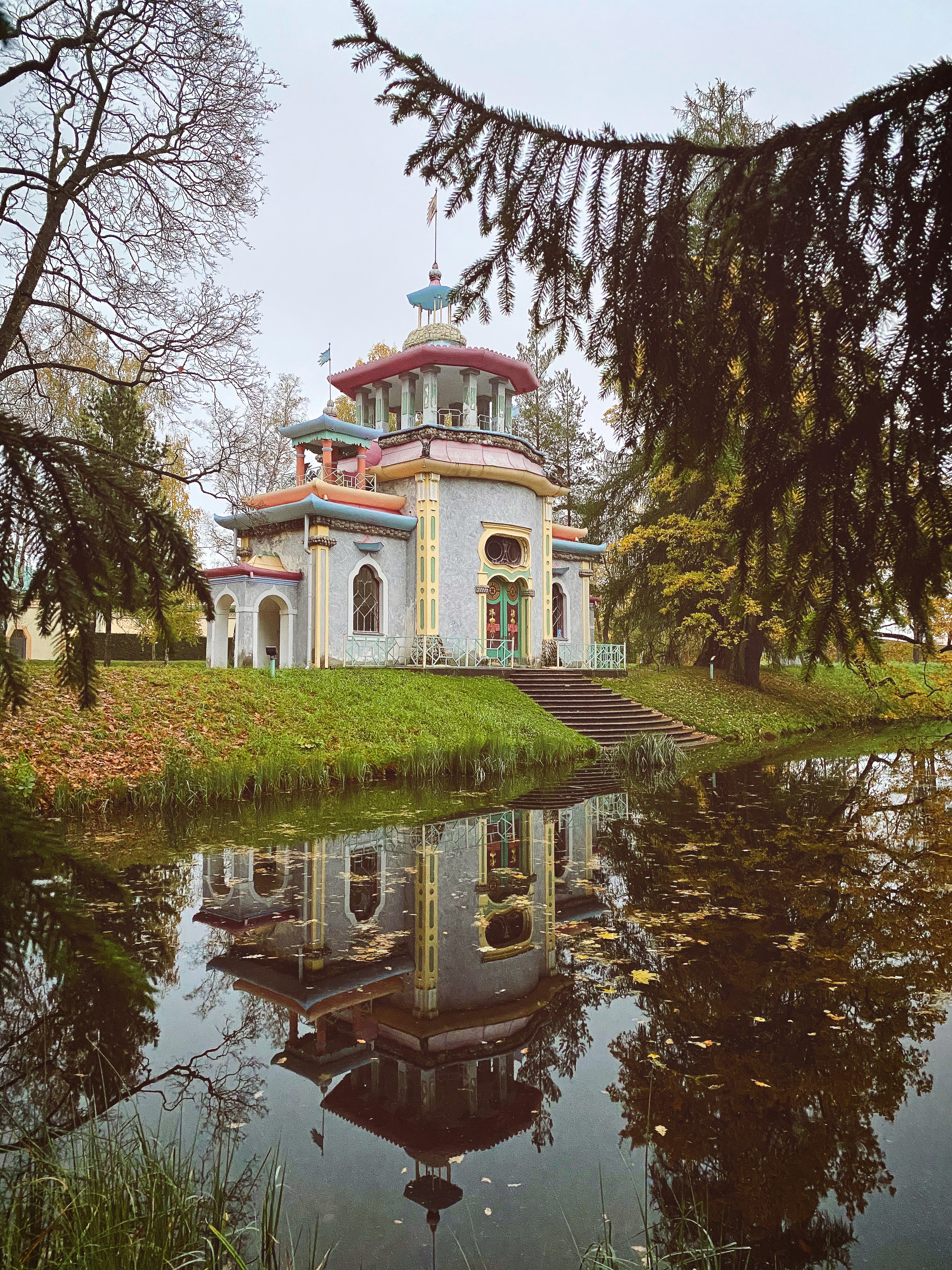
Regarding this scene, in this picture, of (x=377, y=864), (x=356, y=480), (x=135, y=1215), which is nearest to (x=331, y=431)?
(x=356, y=480)

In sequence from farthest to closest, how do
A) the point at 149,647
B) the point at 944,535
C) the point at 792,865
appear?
the point at 149,647
the point at 792,865
the point at 944,535

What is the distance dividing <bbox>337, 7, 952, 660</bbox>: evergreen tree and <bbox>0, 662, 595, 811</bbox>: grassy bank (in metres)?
7.77

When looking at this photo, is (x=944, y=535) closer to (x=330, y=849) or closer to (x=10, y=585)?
(x=10, y=585)

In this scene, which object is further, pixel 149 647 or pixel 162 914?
pixel 149 647

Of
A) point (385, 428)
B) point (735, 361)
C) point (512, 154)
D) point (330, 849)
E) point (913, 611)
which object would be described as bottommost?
point (330, 849)

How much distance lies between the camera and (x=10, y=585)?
1.81 m

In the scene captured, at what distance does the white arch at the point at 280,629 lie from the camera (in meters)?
19.2

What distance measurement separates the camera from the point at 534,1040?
3.90 m

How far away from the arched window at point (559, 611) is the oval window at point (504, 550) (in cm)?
295

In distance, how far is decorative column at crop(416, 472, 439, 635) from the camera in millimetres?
20578

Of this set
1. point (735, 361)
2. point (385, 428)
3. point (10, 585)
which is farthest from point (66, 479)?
point (385, 428)

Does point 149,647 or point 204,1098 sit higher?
point 149,647

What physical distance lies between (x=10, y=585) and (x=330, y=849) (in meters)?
6.49

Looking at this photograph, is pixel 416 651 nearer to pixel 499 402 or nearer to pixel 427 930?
pixel 499 402
